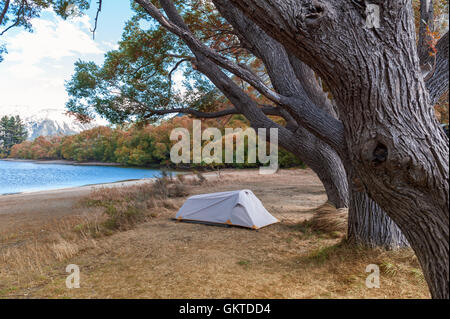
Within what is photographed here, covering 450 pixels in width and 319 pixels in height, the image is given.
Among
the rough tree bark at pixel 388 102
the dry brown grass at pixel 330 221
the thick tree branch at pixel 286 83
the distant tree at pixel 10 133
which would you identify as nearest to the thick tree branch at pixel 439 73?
the thick tree branch at pixel 286 83

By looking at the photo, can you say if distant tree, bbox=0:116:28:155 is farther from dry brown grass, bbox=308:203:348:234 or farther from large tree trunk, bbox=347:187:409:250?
large tree trunk, bbox=347:187:409:250

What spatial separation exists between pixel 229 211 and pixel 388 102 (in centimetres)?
515

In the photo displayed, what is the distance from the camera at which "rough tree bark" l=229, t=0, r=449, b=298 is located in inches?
68.5

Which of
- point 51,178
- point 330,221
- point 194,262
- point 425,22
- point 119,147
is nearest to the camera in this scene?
point 425,22

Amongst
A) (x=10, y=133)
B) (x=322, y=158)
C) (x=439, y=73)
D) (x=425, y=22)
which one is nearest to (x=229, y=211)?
(x=322, y=158)

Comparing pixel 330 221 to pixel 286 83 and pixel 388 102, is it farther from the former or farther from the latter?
pixel 388 102

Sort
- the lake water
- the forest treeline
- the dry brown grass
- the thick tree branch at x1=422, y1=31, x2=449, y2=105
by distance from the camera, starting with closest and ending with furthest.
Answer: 1. the thick tree branch at x1=422, y1=31, x2=449, y2=105
2. the dry brown grass
3. the lake water
4. the forest treeline

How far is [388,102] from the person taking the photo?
1818mm

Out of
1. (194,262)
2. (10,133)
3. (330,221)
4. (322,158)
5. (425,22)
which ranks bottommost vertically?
(194,262)

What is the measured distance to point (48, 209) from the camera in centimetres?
1046

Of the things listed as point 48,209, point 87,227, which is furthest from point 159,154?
point 87,227

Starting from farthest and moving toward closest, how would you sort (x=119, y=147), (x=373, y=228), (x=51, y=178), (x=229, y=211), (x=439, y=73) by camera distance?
(x=119, y=147)
(x=51, y=178)
(x=229, y=211)
(x=373, y=228)
(x=439, y=73)

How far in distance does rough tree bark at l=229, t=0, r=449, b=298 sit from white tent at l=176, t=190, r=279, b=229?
4.54m

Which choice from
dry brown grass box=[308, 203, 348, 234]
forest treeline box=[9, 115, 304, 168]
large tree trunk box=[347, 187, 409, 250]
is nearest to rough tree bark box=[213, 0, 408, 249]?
large tree trunk box=[347, 187, 409, 250]
